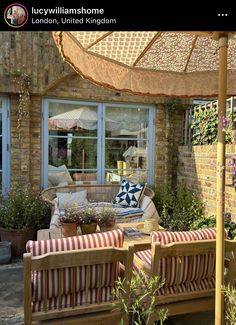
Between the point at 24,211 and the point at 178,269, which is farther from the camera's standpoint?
the point at 24,211

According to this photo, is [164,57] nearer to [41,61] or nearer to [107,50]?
[107,50]

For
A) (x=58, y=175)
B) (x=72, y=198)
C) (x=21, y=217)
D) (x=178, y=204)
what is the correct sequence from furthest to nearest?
(x=58, y=175), (x=178, y=204), (x=72, y=198), (x=21, y=217)

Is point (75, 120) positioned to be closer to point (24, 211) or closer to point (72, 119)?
point (72, 119)

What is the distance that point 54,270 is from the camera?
181 centimetres

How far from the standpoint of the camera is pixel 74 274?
6.02ft

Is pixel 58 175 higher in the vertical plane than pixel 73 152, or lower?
lower

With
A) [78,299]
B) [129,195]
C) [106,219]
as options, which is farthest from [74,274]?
[129,195]

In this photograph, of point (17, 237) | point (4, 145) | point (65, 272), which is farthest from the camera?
point (4, 145)

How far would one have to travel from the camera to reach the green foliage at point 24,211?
4465 mm

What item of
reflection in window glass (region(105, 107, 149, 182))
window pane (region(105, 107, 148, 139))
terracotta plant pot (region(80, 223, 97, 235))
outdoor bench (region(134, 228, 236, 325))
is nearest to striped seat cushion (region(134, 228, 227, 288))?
outdoor bench (region(134, 228, 236, 325))

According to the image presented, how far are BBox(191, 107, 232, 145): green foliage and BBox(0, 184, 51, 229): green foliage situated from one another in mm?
2830

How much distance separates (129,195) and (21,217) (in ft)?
6.00

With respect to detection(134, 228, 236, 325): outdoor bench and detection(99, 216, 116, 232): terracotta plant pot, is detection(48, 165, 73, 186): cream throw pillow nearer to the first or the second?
detection(99, 216, 116, 232): terracotta plant pot

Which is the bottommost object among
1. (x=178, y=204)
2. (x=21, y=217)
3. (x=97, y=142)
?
(x=21, y=217)
